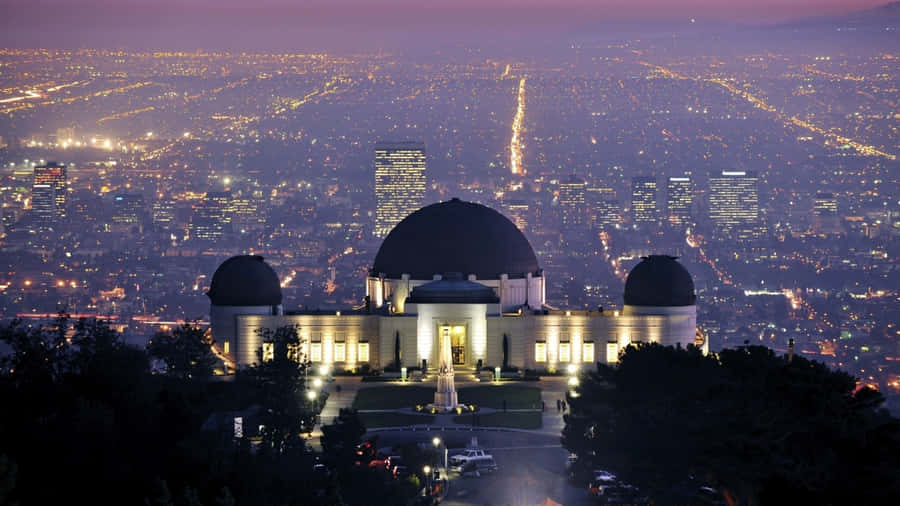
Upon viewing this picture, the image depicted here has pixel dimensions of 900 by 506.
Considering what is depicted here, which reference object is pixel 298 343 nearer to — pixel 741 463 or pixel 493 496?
pixel 493 496

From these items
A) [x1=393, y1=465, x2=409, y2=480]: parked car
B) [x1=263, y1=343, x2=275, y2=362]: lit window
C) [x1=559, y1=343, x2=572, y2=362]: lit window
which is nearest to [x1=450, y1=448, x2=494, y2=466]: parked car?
[x1=393, y1=465, x2=409, y2=480]: parked car

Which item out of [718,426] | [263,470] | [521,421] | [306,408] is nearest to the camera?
[263,470]

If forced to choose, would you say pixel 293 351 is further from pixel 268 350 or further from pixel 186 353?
pixel 268 350

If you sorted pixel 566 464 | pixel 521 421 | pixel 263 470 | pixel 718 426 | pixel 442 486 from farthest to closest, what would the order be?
1. pixel 521 421
2. pixel 566 464
3. pixel 442 486
4. pixel 718 426
5. pixel 263 470

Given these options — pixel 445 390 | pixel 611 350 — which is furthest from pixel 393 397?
pixel 611 350

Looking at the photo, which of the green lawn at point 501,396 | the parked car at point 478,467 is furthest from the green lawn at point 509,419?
the parked car at point 478,467

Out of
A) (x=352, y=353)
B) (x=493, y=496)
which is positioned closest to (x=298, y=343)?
(x=352, y=353)

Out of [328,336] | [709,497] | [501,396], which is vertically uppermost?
[328,336]
